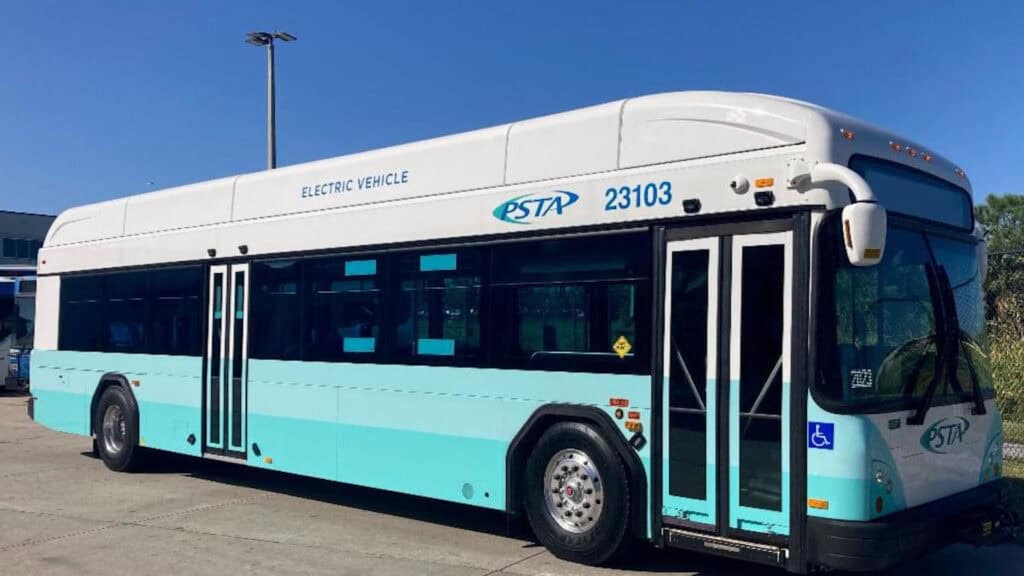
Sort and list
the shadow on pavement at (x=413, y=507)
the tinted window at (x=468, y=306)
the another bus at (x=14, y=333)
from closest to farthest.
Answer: the tinted window at (x=468, y=306)
the shadow on pavement at (x=413, y=507)
the another bus at (x=14, y=333)

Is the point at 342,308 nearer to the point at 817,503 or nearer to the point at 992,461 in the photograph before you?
the point at 817,503

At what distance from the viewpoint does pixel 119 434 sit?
11.6 m

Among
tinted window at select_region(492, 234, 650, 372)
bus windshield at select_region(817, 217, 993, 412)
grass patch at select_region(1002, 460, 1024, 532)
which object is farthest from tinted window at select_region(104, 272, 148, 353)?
grass patch at select_region(1002, 460, 1024, 532)

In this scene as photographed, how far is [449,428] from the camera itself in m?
7.80

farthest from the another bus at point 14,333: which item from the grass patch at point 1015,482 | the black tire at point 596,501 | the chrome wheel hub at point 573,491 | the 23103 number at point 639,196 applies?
the grass patch at point 1015,482

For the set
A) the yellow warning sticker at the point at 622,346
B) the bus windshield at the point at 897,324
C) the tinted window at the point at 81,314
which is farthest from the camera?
the tinted window at the point at 81,314

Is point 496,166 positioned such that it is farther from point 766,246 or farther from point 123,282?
point 123,282

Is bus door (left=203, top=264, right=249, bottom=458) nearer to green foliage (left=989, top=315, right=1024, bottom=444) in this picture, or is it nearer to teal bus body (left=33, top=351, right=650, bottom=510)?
teal bus body (left=33, top=351, right=650, bottom=510)

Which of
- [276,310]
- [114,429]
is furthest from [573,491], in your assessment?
[114,429]

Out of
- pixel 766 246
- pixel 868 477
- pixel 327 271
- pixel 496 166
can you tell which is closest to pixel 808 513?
pixel 868 477

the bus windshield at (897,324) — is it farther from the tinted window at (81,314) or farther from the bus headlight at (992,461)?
the tinted window at (81,314)

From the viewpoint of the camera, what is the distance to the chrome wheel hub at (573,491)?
6793 mm

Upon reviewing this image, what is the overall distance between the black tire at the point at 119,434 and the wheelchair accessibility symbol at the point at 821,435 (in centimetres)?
846

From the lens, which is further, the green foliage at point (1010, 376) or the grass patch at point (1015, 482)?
the green foliage at point (1010, 376)
